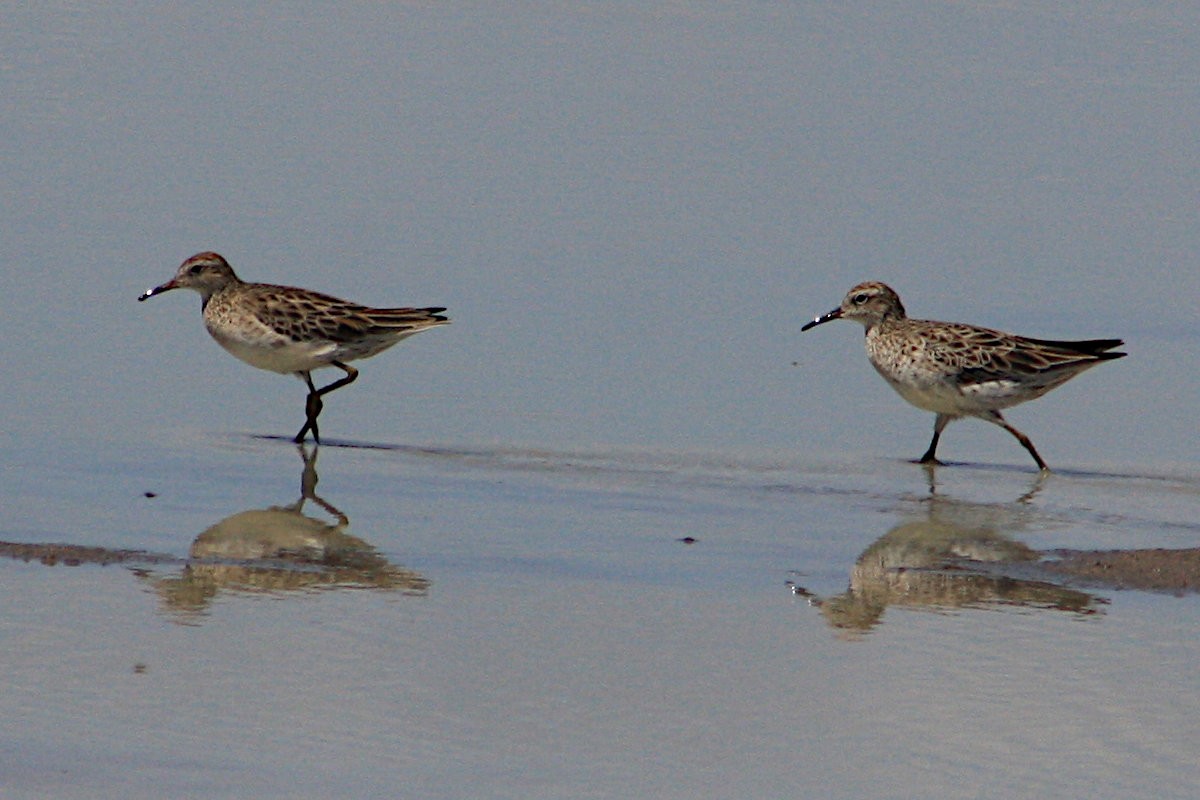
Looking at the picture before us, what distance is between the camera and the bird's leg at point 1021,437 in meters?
12.4

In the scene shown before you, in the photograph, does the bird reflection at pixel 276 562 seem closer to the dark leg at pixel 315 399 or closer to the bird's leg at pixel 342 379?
the dark leg at pixel 315 399

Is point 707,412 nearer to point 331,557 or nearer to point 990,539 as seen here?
point 990,539

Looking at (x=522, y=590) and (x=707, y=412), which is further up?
(x=707, y=412)

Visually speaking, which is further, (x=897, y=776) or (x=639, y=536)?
(x=639, y=536)

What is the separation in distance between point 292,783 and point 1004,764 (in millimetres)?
2092

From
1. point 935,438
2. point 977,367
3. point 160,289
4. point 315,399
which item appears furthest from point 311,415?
point 977,367

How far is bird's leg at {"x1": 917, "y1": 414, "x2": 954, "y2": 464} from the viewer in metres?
12.5

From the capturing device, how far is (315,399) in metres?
12.6

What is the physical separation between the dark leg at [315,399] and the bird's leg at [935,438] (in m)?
3.42

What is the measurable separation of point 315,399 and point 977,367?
401cm

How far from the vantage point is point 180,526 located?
949 centimetres

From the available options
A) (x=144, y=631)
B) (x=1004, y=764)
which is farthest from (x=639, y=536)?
(x=1004, y=764)

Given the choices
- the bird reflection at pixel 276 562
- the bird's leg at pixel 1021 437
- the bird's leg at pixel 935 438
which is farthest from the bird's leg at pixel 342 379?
the bird's leg at pixel 1021 437

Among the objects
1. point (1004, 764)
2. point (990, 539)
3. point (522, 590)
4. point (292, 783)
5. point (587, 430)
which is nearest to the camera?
point (292, 783)
